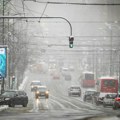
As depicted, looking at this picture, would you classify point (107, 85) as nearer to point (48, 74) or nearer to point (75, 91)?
point (75, 91)

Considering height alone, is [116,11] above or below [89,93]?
above

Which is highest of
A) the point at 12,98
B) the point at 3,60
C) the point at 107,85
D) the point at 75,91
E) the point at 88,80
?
the point at 3,60

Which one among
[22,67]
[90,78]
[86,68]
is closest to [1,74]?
[22,67]

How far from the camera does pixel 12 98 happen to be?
195ft

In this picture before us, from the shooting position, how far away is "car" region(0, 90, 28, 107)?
5921 cm

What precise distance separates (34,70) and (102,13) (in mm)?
34676

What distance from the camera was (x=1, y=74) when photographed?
54.7 meters

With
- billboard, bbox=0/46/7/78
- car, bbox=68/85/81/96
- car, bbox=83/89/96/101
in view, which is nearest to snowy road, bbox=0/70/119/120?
billboard, bbox=0/46/7/78

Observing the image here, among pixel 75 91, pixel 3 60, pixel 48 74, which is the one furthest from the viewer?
pixel 48 74

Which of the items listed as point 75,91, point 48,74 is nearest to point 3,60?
point 75,91

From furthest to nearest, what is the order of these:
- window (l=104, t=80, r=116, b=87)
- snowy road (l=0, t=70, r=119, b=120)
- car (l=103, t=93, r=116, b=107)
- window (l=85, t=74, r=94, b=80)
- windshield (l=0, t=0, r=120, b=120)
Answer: window (l=85, t=74, r=94, b=80)
window (l=104, t=80, r=116, b=87)
car (l=103, t=93, r=116, b=107)
windshield (l=0, t=0, r=120, b=120)
snowy road (l=0, t=70, r=119, b=120)

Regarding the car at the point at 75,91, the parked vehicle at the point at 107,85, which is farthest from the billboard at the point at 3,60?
the car at the point at 75,91

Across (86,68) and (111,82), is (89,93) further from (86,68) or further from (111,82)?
(86,68)

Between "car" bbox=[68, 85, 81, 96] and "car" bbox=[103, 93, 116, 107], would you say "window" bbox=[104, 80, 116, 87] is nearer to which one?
"car" bbox=[103, 93, 116, 107]
